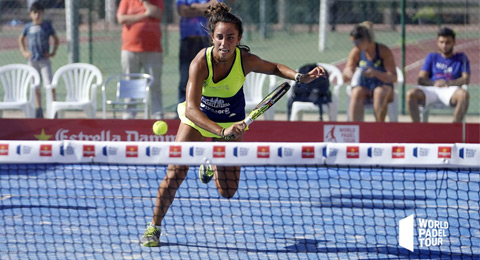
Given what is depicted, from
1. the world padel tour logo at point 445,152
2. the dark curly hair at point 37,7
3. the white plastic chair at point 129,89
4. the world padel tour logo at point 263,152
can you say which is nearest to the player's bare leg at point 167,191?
the world padel tour logo at point 263,152

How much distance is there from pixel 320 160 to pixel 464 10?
5.93 m

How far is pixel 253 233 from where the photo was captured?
19.7 feet

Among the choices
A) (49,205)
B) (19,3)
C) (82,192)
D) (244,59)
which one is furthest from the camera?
(19,3)

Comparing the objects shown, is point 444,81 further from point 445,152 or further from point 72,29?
point 445,152

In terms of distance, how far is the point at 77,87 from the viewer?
33.6 feet

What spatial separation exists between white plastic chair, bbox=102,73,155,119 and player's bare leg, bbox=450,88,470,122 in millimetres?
3747

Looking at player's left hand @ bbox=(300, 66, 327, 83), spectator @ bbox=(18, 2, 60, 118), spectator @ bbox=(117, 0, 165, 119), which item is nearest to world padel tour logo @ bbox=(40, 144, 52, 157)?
player's left hand @ bbox=(300, 66, 327, 83)

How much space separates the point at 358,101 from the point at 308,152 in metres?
5.37

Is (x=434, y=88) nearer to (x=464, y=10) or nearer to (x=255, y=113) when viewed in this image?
(x=464, y=10)

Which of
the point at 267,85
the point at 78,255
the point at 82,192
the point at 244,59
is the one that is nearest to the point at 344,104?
the point at 267,85

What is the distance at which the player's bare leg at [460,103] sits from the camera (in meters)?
9.52

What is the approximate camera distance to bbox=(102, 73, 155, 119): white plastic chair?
9.89 metres

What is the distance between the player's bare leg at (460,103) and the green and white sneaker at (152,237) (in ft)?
16.9

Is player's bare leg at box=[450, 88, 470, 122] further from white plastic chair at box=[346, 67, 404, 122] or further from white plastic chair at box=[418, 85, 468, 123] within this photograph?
white plastic chair at box=[346, 67, 404, 122]
